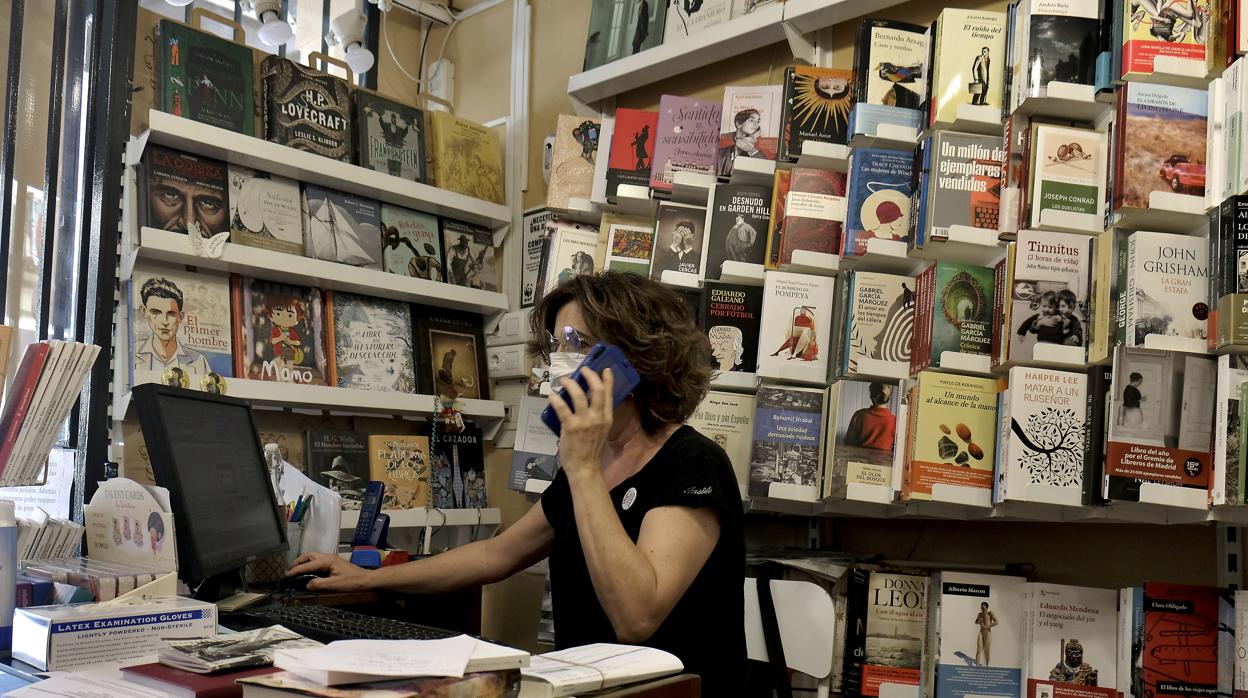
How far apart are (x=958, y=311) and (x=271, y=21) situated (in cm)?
199

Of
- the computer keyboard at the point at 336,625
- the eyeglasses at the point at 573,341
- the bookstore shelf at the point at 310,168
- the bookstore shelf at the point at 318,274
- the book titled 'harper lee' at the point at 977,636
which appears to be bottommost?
the book titled 'harper lee' at the point at 977,636

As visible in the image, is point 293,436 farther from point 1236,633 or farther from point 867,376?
point 1236,633

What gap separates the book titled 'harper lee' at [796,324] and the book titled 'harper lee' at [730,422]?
16 cm

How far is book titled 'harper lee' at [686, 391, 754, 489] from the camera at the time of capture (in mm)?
2529

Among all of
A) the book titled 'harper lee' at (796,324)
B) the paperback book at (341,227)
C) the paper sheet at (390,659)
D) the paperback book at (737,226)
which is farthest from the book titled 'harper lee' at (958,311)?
the paperback book at (341,227)

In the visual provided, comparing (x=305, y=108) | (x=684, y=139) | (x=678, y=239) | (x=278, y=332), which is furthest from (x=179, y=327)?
(x=684, y=139)

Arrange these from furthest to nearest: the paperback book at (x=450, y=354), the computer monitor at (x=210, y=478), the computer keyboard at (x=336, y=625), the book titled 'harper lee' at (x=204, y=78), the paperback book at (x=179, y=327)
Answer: the paperback book at (x=450, y=354) → the book titled 'harper lee' at (x=204, y=78) → the paperback book at (x=179, y=327) → the computer monitor at (x=210, y=478) → the computer keyboard at (x=336, y=625)

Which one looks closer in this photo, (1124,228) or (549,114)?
(1124,228)

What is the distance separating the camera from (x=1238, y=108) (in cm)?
180

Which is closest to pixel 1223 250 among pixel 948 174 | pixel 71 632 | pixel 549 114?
pixel 948 174

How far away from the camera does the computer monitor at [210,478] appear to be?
1475 millimetres

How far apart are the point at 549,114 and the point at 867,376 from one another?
1.70 metres

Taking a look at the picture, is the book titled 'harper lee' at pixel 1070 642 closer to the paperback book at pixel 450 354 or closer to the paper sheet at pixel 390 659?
the paper sheet at pixel 390 659

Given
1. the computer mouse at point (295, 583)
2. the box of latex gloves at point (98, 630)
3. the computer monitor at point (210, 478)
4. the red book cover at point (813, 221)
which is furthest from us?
the red book cover at point (813, 221)
